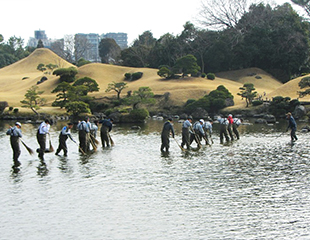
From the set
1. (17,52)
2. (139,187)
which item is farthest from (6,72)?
(139,187)

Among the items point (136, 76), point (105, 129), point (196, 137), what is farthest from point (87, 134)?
point (136, 76)

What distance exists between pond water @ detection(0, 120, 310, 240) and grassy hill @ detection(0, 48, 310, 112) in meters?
48.0

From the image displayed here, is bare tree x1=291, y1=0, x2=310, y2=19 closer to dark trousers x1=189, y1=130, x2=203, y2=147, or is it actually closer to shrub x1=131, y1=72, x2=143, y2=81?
shrub x1=131, y1=72, x2=143, y2=81

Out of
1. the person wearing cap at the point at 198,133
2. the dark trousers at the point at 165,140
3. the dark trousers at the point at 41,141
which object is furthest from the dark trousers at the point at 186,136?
the dark trousers at the point at 41,141

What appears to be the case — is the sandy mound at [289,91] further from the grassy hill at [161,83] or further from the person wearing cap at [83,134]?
the person wearing cap at [83,134]

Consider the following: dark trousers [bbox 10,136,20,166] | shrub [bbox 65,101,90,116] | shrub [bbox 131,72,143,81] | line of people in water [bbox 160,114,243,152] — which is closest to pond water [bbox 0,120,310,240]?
dark trousers [bbox 10,136,20,166]

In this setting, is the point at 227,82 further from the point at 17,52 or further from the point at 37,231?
the point at 17,52

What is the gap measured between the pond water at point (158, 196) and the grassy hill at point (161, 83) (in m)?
48.0

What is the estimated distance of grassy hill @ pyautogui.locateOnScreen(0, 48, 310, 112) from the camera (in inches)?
3044

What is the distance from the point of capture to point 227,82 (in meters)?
92.9

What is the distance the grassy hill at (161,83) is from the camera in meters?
77.3

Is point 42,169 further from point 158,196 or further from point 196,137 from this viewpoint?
point 196,137

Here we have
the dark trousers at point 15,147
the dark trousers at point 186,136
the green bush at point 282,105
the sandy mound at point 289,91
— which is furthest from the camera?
the sandy mound at point 289,91

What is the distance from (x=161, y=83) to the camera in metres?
87.8
